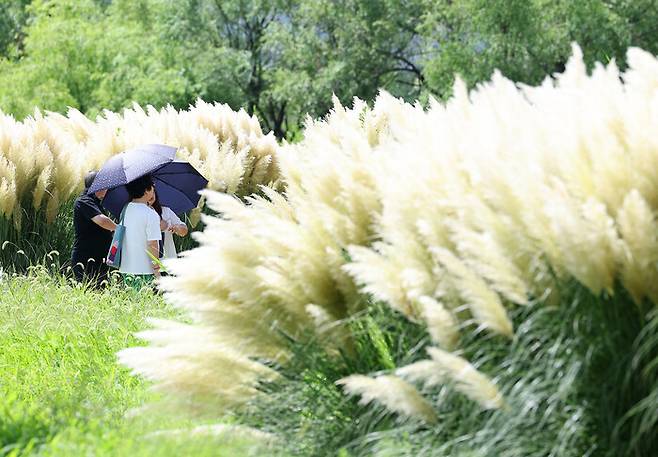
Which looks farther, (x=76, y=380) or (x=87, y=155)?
(x=87, y=155)

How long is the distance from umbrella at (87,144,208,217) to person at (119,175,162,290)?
0.35 ft

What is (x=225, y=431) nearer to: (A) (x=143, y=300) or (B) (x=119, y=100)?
(A) (x=143, y=300)

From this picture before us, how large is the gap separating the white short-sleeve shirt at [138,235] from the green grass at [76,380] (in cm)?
22

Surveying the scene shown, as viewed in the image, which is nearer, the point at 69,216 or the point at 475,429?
the point at 475,429

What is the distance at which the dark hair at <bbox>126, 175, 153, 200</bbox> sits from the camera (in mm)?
9898

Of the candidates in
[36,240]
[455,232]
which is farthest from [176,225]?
[455,232]

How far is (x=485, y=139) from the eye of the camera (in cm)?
470

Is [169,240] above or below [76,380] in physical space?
above

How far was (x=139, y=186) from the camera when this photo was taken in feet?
32.5

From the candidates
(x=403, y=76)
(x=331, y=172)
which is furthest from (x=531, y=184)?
(x=403, y=76)

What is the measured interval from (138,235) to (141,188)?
39cm

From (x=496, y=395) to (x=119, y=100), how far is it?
36.1 m

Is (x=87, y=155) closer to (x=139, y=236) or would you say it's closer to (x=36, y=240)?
(x=36, y=240)

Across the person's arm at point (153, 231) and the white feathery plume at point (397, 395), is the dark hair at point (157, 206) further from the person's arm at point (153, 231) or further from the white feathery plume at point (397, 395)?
the white feathery plume at point (397, 395)
